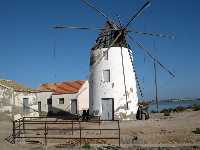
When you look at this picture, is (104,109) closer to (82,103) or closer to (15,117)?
(15,117)

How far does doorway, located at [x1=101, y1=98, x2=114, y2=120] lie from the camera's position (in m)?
28.5

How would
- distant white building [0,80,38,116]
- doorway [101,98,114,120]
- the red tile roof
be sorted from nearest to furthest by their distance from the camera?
doorway [101,98,114,120] → distant white building [0,80,38,116] → the red tile roof

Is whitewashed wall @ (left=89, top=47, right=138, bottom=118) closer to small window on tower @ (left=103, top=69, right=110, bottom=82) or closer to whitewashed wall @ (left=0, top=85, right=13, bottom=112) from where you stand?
small window on tower @ (left=103, top=69, right=110, bottom=82)

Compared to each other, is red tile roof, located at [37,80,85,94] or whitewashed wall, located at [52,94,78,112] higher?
red tile roof, located at [37,80,85,94]

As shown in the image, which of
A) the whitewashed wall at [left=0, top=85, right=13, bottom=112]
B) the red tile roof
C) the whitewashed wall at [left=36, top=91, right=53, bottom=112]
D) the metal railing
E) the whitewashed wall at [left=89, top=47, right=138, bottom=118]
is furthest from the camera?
the whitewashed wall at [left=36, top=91, right=53, bottom=112]

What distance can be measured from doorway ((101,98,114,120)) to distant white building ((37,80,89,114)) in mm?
10718

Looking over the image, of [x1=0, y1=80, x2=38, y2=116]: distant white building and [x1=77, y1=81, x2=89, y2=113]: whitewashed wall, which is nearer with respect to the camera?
[x1=0, y1=80, x2=38, y2=116]: distant white building

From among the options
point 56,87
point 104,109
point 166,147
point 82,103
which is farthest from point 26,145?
point 56,87

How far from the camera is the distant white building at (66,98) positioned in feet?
129

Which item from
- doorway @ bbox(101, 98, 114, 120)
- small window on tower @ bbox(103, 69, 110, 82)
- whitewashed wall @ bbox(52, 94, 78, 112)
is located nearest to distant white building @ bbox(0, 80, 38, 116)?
whitewashed wall @ bbox(52, 94, 78, 112)

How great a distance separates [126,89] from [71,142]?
12.6 metres

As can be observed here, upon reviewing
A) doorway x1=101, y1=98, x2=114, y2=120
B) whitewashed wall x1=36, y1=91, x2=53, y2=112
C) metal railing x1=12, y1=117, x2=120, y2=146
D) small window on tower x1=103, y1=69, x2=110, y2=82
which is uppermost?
small window on tower x1=103, y1=69, x2=110, y2=82

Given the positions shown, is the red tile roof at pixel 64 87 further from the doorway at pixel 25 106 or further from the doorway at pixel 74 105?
the doorway at pixel 25 106

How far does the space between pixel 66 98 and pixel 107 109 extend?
11997 mm
